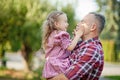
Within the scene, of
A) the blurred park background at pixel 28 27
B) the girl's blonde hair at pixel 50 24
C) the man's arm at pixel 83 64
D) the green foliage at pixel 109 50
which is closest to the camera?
the man's arm at pixel 83 64

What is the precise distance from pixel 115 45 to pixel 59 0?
14340mm

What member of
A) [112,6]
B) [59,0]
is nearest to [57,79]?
[59,0]

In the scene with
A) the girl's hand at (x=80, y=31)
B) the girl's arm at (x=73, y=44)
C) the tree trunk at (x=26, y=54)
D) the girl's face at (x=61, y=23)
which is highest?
the tree trunk at (x=26, y=54)

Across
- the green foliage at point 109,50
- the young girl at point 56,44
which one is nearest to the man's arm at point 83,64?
the young girl at point 56,44

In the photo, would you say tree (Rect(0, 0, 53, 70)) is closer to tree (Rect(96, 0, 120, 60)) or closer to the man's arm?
tree (Rect(96, 0, 120, 60))

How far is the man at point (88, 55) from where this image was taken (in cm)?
278

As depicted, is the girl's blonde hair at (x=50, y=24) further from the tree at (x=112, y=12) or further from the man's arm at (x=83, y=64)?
the tree at (x=112, y=12)

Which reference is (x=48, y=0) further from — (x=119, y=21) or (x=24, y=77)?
(x=119, y=21)

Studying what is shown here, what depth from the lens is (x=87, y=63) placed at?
278 centimetres

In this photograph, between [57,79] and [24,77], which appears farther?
[24,77]

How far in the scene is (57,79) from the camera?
2879 millimetres

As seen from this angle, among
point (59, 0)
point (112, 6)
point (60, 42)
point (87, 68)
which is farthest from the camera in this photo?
point (112, 6)

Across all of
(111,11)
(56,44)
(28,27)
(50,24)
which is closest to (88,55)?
(56,44)

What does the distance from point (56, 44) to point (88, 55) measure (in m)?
0.30
